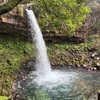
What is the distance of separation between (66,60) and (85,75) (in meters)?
2.32

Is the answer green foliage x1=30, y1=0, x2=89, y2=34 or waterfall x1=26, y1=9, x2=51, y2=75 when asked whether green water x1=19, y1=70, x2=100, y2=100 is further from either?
green foliage x1=30, y1=0, x2=89, y2=34

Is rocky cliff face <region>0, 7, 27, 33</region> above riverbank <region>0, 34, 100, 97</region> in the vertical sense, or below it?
above

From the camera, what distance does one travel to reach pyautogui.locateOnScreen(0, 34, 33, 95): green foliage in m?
13.3

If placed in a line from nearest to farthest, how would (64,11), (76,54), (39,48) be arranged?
(64,11) < (39,48) < (76,54)

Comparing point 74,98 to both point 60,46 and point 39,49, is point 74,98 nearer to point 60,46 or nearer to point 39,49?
A: point 39,49

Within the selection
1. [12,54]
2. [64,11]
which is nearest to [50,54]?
[12,54]

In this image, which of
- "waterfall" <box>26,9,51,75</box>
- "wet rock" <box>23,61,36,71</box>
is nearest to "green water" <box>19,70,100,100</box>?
"waterfall" <box>26,9,51,75</box>

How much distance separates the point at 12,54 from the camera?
1524 cm

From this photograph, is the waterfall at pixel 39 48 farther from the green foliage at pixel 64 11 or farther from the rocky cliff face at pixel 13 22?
the green foliage at pixel 64 11

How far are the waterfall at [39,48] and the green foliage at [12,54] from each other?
0.52 m

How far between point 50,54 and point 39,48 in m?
1.07

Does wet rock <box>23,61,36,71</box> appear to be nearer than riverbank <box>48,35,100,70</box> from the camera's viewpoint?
Yes

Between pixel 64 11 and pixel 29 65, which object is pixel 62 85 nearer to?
pixel 29 65

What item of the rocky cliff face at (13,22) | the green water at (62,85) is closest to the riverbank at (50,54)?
the rocky cliff face at (13,22)
